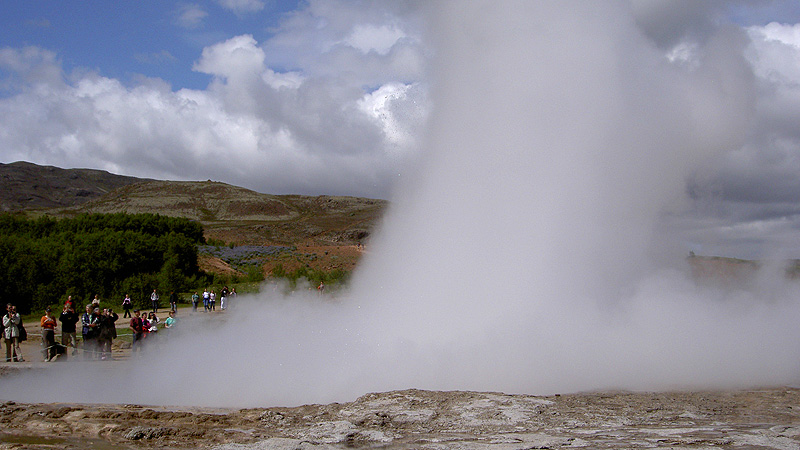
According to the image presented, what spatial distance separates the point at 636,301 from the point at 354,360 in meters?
3.77

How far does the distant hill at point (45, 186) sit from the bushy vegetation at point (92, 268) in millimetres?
134748

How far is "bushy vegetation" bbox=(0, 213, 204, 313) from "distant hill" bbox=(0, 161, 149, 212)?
5305 inches

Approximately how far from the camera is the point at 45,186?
566 feet

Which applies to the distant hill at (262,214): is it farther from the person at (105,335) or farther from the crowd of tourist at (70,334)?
the person at (105,335)

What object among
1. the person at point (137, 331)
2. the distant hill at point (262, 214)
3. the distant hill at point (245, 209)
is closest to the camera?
the person at point (137, 331)

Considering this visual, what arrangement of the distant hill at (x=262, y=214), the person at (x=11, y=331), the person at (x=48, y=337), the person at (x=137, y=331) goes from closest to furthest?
the person at (x=48, y=337)
the person at (x=11, y=331)
the person at (x=137, y=331)
the distant hill at (x=262, y=214)

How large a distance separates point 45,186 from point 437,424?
193 m

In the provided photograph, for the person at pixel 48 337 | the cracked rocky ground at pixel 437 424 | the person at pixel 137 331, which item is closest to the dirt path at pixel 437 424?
the cracked rocky ground at pixel 437 424

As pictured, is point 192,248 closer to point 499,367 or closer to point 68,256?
point 68,256

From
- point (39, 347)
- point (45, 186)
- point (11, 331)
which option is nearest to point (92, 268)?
point (39, 347)

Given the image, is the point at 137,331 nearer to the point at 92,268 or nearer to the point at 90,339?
the point at 90,339

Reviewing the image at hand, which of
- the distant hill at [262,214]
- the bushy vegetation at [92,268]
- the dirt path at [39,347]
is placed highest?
the distant hill at [262,214]

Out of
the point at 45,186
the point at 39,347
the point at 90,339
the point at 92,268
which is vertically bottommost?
the point at 39,347

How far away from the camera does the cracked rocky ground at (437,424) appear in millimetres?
4504
